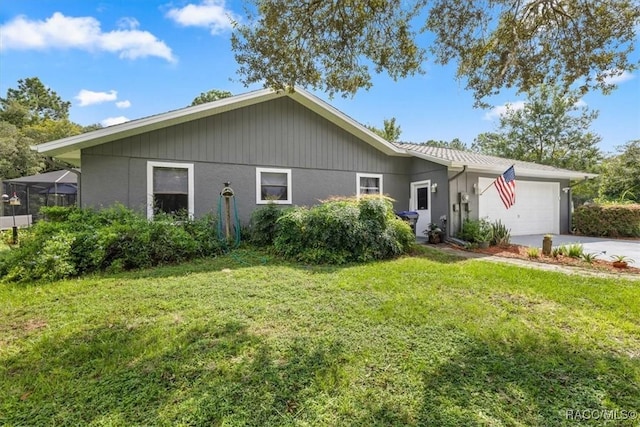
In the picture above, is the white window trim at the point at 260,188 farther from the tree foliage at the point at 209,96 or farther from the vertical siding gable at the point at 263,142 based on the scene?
the tree foliage at the point at 209,96

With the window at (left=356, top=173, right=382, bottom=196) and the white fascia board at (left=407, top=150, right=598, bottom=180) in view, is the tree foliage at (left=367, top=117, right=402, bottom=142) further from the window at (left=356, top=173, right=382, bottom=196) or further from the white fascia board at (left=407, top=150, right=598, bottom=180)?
the window at (left=356, top=173, right=382, bottom=196)

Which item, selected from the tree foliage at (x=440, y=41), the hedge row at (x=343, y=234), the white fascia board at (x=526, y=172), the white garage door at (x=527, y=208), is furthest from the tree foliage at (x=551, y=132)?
the hedge row at (x=343, y=234)

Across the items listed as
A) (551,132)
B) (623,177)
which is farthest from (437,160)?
(551,132)

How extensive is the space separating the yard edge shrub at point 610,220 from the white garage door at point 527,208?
0.95 meters

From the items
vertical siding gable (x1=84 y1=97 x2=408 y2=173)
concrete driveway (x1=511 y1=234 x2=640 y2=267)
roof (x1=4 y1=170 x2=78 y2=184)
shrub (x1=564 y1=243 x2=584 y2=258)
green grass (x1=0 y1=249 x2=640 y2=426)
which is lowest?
green grass (x1=0 y1=249 x2=640 y2=426)

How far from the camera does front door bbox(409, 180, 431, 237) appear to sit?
9984mm

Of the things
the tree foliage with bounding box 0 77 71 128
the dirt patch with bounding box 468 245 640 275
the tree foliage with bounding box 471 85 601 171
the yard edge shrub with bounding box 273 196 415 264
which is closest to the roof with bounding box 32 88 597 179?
the dirt patch with bounding box 468 245 640 275

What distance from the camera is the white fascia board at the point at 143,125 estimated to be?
6555 mm

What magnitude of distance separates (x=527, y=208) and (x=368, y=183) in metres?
6.11

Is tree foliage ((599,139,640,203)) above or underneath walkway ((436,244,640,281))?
above

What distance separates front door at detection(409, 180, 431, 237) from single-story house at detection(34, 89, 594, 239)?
4 centimetres

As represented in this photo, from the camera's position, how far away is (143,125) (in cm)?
709

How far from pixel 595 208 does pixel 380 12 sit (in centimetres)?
1216

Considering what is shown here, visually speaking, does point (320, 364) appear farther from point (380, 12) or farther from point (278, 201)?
point (278, 201)
